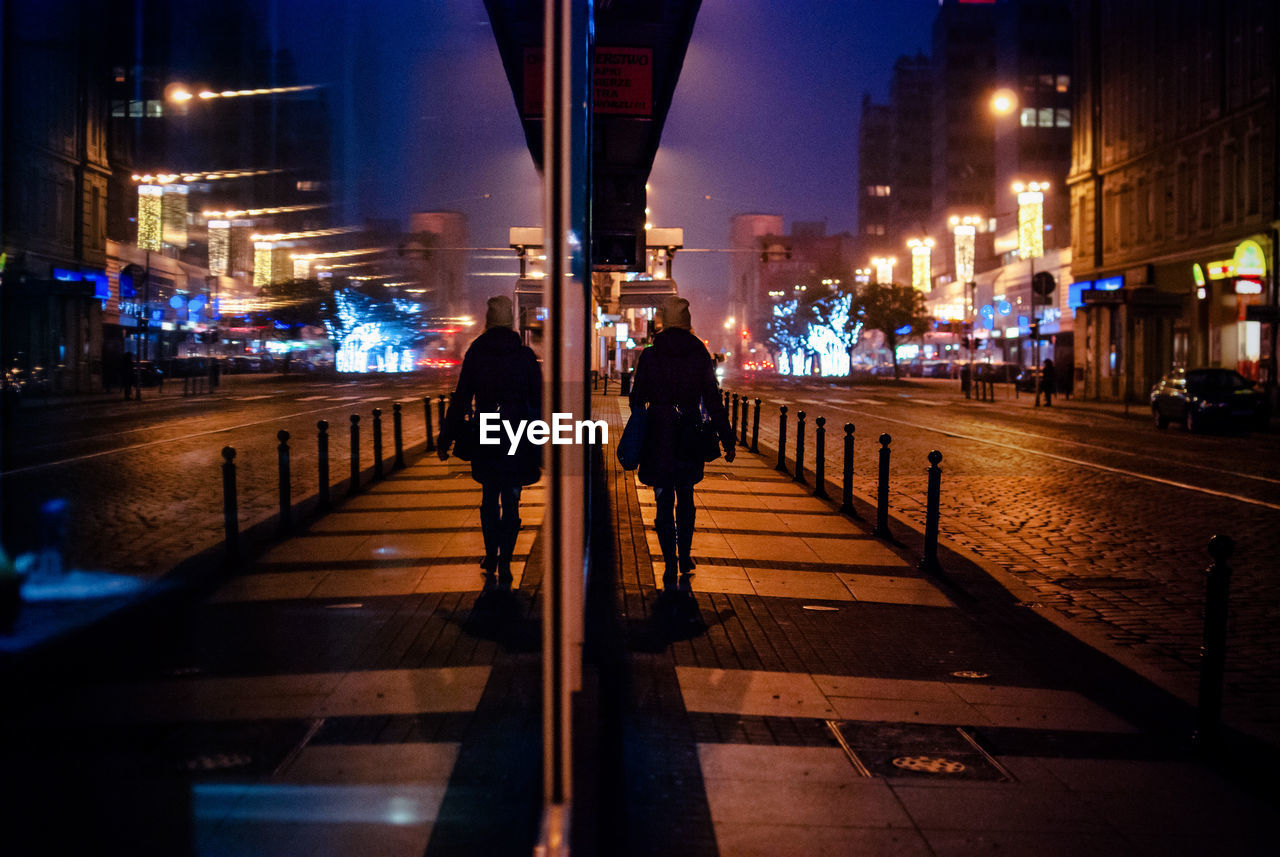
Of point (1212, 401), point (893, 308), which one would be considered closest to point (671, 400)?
point (1212, 401)

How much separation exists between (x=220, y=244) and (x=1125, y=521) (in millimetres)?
28064

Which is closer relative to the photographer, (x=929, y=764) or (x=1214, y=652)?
(x=929, y=764)

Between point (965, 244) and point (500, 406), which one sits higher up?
point (965, 244)

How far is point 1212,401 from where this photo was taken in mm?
26859

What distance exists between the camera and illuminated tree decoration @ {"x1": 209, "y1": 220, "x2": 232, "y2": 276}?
3100cm

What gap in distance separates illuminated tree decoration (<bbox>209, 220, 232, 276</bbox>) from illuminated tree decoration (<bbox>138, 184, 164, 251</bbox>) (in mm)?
2010

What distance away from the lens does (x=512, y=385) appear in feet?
24.4

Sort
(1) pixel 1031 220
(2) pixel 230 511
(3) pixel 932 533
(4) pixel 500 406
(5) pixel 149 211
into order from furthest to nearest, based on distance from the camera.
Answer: (1) pixel 1031 220 → (5) pixel 149 211 → (3) pixel 932 533 → (2) pixel 230 511 → (4) pixel 500 406

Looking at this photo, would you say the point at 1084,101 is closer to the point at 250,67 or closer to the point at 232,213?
the point at 232,213

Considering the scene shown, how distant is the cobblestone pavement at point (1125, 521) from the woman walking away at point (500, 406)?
383 cm

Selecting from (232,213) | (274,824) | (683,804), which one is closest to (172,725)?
(274,824)

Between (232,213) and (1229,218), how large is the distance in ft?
107

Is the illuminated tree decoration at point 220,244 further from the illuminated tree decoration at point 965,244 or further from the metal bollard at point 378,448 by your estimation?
the illuminated tree decoration at point 965,244

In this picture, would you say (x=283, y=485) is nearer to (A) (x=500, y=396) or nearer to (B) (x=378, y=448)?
(A) (x=500, y=396)
